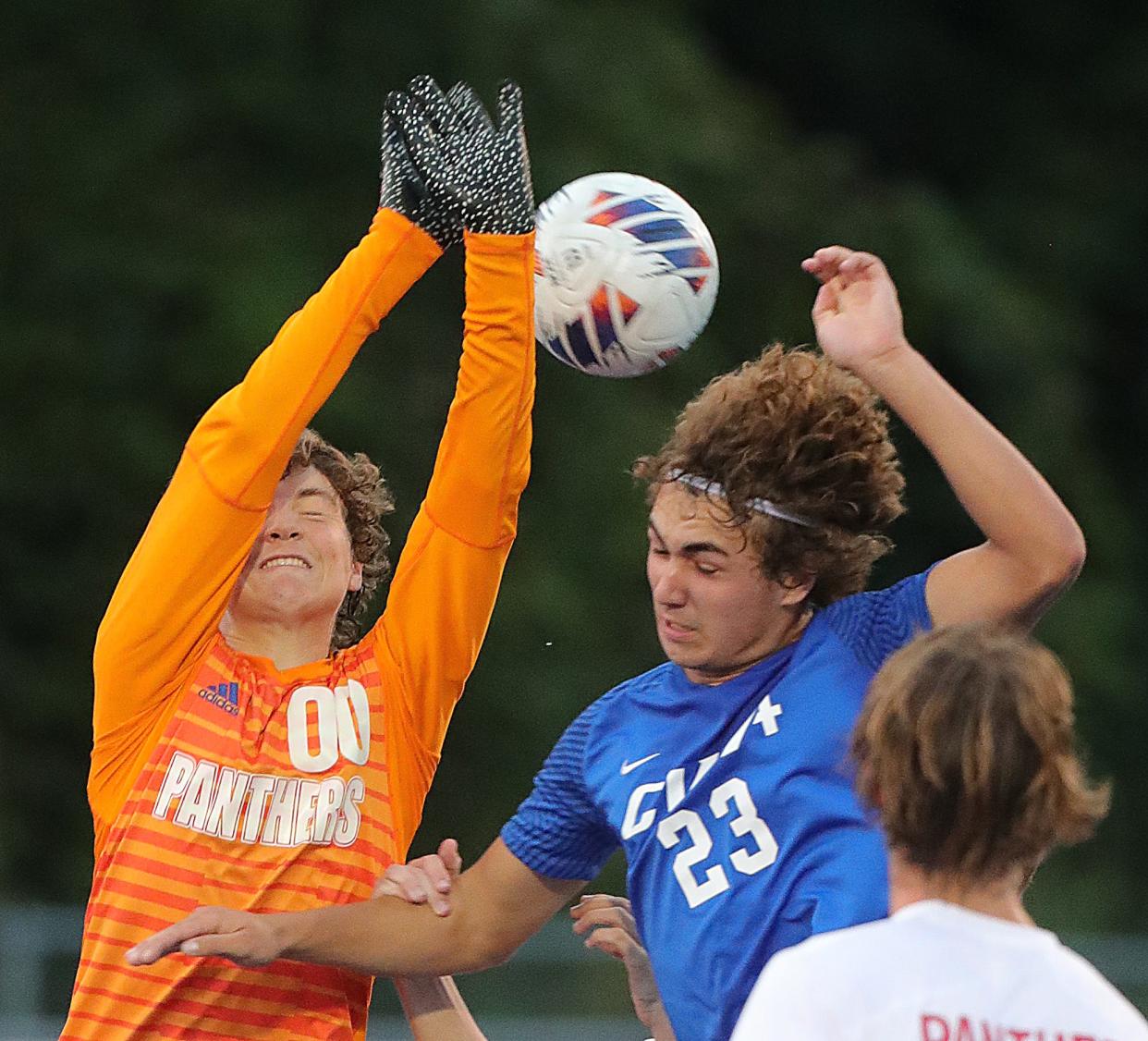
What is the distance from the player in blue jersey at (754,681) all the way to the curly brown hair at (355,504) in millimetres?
650

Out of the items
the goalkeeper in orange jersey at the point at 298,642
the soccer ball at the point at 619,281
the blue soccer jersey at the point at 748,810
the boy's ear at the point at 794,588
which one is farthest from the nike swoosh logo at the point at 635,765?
the soccer ball at the point at 619,281

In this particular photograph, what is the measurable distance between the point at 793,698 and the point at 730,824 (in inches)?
7.3

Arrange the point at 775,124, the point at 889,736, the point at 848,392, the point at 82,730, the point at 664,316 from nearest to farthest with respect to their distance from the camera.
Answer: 1. the point at 889,736
2. the point at 848,392
3. the point at 664,316
4. the point at 82,730
5. the point at 775,124

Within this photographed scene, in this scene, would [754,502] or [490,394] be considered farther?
[490,394]

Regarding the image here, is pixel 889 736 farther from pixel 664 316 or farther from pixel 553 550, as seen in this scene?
pixel 553 550

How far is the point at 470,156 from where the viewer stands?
3311 mm

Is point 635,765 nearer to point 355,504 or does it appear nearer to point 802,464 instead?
point 802,464

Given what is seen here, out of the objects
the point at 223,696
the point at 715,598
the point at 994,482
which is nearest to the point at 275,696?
the point at 223,696

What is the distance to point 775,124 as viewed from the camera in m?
10.4

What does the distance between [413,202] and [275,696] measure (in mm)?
805

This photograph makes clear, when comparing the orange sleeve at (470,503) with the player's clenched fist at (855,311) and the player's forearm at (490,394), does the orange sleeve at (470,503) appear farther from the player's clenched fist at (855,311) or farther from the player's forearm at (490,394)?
the player's clenched fist at (855,311)

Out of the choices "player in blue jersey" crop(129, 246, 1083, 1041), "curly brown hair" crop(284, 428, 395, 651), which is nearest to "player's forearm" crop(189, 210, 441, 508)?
"curly brown hair" crop(284, 428, 395, 651)

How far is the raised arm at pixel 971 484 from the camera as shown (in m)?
2.53

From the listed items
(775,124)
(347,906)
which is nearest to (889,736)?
(347,906)
